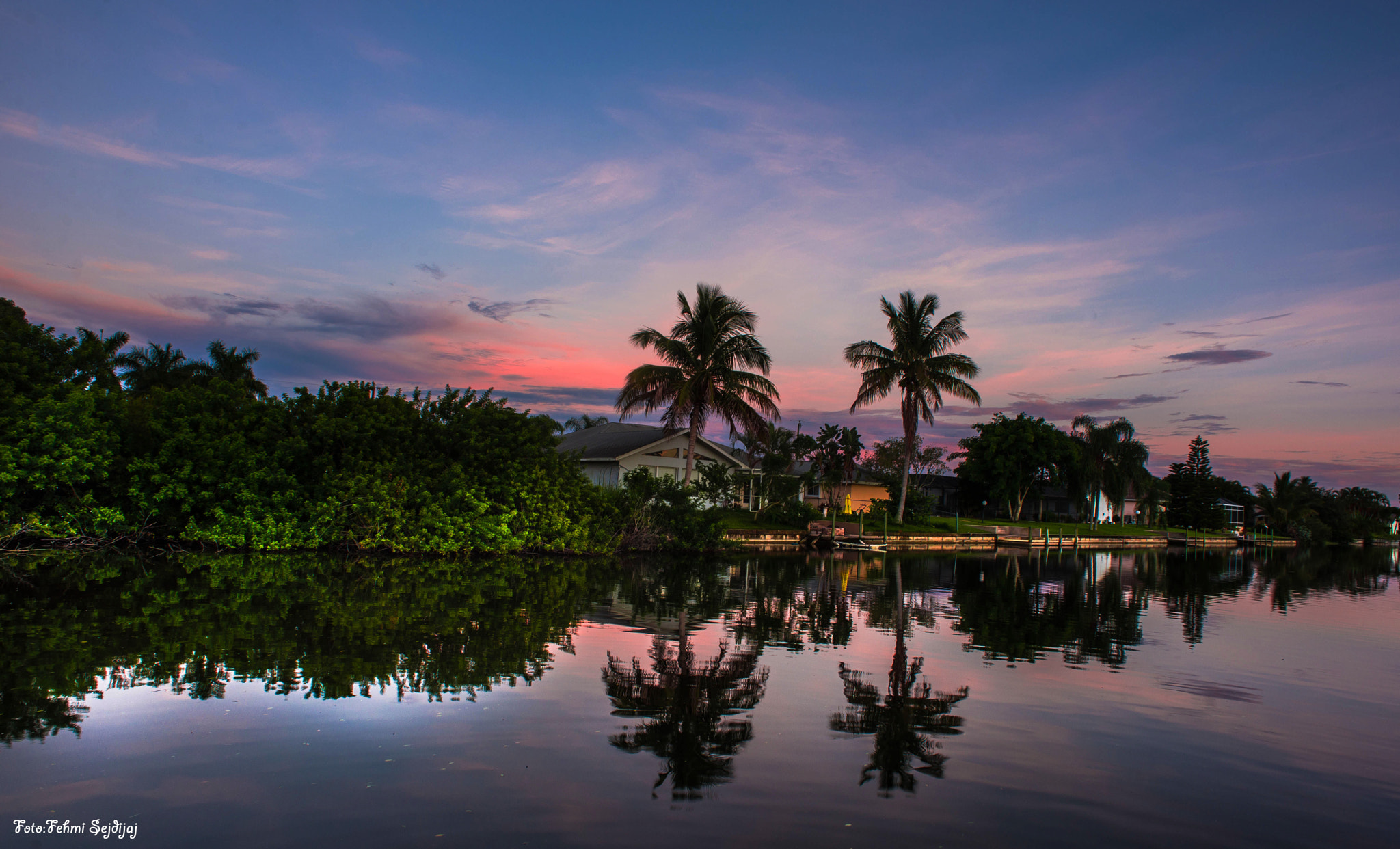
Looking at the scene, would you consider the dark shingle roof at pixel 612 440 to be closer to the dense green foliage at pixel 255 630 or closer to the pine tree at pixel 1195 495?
the dense green foliage at pixel 255 630

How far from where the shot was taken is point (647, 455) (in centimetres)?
4316

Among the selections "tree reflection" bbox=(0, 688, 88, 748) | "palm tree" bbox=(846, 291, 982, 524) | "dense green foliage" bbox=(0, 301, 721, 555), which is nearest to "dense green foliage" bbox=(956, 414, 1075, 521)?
"palm tree" bbox=(846, 291, 982, 524)

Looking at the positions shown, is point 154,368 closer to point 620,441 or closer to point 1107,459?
point 620,441

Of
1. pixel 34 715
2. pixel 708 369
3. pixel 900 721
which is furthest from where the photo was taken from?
pixel 708 369

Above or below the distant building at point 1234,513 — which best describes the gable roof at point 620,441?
above

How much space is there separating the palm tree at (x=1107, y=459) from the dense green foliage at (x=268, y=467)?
188ft

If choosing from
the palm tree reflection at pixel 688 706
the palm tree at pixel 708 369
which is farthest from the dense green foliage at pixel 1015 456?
the palm tree reflection at pixel 688 706

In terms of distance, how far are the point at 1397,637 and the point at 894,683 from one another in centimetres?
1470

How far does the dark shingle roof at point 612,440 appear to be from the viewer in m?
42.8

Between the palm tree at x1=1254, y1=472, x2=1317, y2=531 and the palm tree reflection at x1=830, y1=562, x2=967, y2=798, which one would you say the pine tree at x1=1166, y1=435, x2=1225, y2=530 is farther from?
the palm tree reflection at x1=830, y1=562, x2=967, y2=798

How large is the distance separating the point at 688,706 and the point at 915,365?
4026 cm

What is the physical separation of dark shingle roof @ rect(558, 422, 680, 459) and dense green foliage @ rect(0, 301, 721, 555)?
1069 cm

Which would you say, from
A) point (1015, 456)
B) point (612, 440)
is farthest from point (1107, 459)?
point (612, 440)

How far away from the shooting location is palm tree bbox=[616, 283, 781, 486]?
1404 inches
